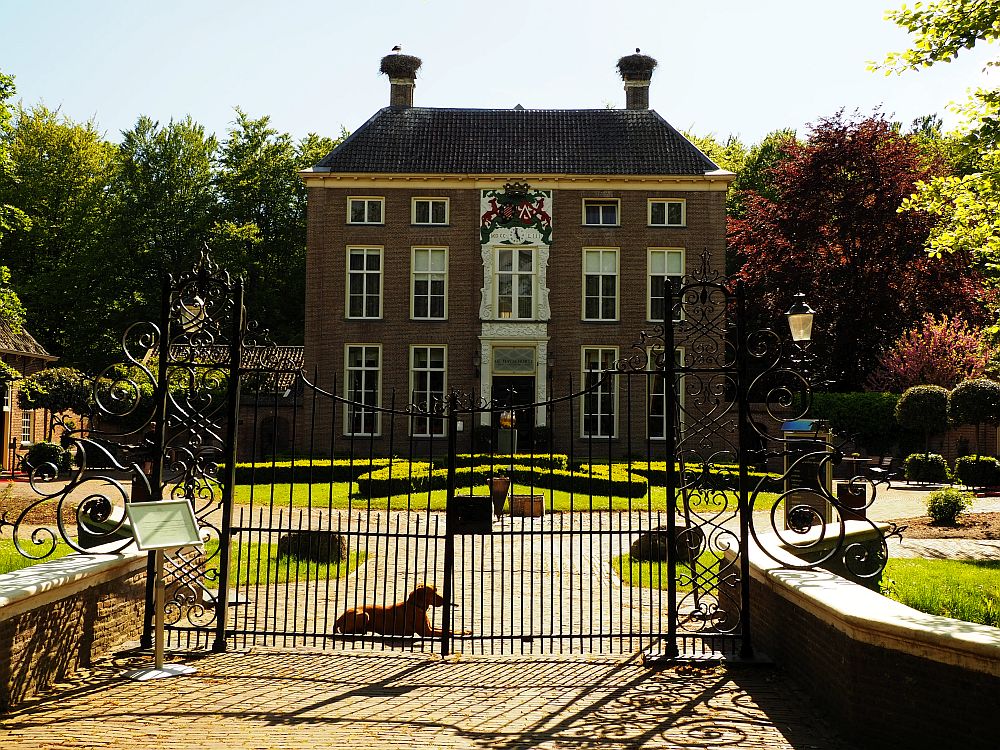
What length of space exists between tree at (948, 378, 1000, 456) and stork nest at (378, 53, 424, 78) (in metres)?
22.0

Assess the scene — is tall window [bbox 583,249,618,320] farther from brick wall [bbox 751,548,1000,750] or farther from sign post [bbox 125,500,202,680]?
brick wall [bbox 751,548,1000,750]

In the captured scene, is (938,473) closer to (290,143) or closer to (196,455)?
(196,455)

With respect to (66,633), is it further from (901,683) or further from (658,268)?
(658,268)

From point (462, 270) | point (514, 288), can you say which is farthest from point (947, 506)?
point (462, 270)

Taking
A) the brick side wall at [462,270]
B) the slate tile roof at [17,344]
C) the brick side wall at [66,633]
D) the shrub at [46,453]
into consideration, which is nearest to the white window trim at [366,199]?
the brick side wall at [462,270]

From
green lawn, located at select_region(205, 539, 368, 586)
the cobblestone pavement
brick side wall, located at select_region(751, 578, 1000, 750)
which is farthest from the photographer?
green lawn, located at select_region(205, 539, 368, 586)

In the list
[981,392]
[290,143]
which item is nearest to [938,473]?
[981,392]

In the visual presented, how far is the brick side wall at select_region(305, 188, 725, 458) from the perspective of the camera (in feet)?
101

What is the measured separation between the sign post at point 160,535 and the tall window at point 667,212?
26.1 metres

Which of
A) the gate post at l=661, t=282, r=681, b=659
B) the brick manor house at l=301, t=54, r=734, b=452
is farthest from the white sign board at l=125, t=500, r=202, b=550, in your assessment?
the brick manor house at l=301, t=54, r=734, b=452

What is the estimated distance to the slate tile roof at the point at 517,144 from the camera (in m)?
31.2

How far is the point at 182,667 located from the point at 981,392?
1984 centimetres

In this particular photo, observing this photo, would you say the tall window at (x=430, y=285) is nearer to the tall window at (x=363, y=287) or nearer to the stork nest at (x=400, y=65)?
the tall window at (x=363, y=287)

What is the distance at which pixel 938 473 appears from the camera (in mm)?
24438
